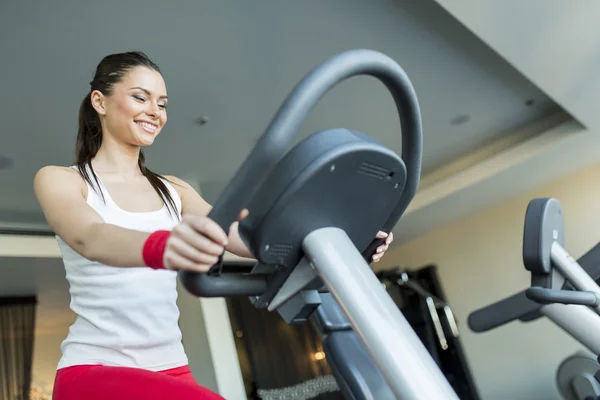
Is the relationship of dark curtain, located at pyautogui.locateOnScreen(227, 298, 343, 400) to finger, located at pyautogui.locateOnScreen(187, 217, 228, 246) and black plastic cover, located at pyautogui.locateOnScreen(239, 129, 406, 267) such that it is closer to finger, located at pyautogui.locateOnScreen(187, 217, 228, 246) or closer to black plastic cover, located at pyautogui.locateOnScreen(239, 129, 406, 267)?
black plastic cover, located at pyautogui.locateOnScreen(239, 129, 406, 267)

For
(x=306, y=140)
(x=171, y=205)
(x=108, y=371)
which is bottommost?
(x=108, y=371)

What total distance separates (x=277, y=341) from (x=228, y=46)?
3.22 meters

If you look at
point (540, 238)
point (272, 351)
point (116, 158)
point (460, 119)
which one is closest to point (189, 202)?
point (116, 158)

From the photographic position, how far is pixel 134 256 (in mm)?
605

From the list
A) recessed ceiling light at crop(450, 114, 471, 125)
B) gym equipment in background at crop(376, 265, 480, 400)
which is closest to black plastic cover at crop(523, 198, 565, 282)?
recessed ceiling light at crop(450, 114, 471, 125)

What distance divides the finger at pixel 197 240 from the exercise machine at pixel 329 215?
0.11 feet

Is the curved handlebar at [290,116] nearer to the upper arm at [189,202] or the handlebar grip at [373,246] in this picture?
the handlebar grip at [373,246]

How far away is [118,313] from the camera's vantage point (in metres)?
0.89

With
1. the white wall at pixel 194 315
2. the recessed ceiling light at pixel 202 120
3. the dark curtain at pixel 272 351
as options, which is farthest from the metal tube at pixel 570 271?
the dark curtain at pixel 272 351

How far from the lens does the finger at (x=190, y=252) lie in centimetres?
53

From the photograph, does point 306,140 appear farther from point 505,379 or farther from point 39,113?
point 505,379

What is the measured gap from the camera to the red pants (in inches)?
29.4

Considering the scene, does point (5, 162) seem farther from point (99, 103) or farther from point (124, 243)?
point (124, 243)

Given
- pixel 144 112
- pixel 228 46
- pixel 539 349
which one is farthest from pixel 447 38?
pixel 539 349
